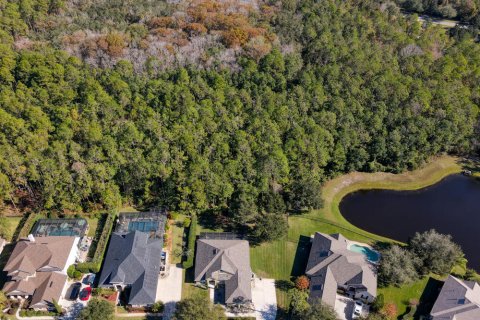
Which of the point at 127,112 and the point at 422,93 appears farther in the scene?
the point at 422,93

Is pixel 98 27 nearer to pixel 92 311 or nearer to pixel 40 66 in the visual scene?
pixel 40 66

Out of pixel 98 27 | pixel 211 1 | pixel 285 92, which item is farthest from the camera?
pixel 211 1

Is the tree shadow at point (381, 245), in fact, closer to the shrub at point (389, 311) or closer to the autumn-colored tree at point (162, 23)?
the shrub at point (389, 311)

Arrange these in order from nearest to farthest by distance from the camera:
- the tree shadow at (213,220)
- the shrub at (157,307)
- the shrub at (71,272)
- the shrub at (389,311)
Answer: the shrub at (157,307), the shrub at (389,311), the shrub at (71,272), the tree shadow at (213,220)

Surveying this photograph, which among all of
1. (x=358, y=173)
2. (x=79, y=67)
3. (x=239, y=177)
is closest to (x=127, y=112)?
(x=79, y=67)

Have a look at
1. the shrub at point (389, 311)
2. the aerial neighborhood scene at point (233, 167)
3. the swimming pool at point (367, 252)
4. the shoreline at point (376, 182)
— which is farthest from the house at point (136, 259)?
the shrub at point (389, 311)
